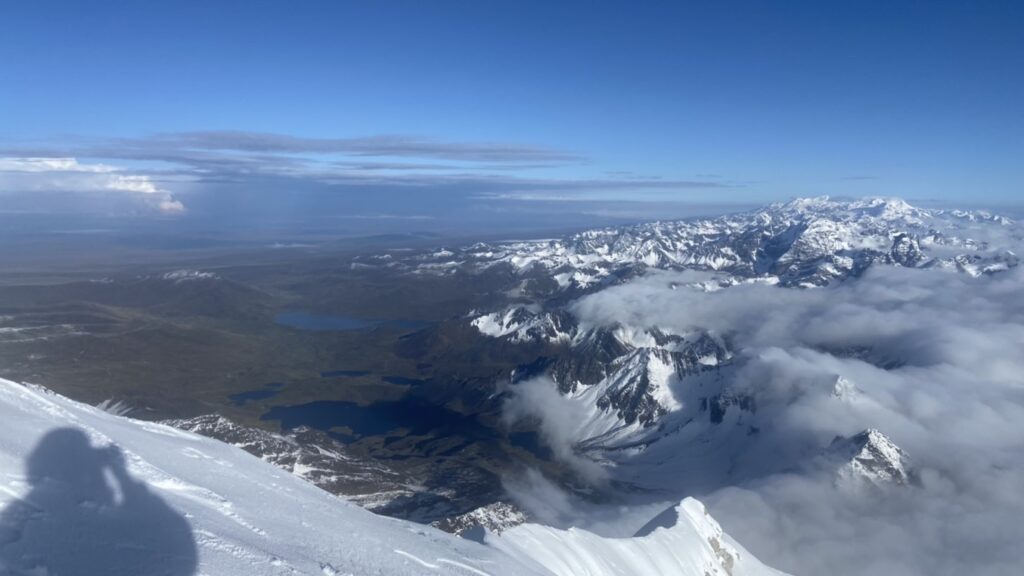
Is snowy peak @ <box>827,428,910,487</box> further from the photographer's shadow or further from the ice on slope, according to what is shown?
the photographer's shadow

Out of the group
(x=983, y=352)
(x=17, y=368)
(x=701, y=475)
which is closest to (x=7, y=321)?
(x=17, y=368)

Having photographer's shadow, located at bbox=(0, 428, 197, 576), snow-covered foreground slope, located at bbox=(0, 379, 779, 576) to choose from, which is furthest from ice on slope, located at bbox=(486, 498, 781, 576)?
photographer's shadow, located at bbox=(0, 428, 197, 576)

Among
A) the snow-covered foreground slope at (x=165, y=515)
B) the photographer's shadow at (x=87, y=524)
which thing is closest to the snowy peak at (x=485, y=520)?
the snow-covered foreground slope at (x=165, y=515)

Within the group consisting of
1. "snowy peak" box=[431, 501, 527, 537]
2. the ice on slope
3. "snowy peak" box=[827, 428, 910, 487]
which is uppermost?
the ice on slope

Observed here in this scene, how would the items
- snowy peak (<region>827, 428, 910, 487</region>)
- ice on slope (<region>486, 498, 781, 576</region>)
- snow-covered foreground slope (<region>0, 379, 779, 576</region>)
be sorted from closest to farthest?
snow-covered foreground slope (<region>0, 379, 779, 576</region>), ice on slope (<region>486, 498, 781, 576</region>), snowy peak (<region>827, 428, 910, 487</region>)

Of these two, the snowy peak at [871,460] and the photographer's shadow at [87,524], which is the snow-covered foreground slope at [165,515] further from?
the snowy peak at [871,460]

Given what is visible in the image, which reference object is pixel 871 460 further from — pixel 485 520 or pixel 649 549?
pixel 649 549

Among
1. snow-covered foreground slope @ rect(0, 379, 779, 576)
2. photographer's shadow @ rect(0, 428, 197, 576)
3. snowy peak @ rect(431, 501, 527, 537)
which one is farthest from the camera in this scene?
snowy peak @ rect(431, 501, 527, 537)


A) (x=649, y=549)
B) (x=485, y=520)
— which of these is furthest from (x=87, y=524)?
(x=485, y=520)
